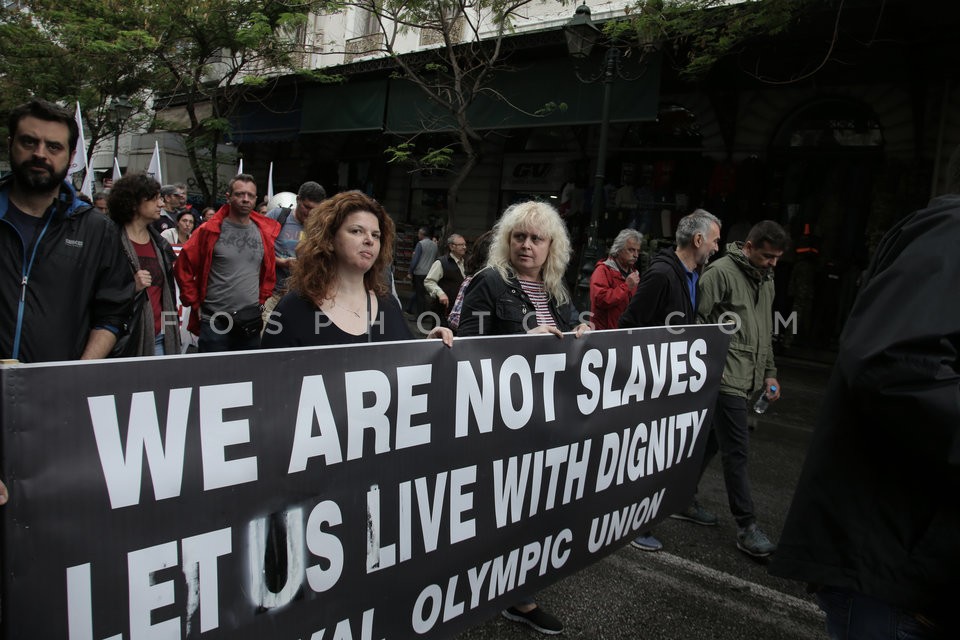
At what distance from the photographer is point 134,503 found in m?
1.39

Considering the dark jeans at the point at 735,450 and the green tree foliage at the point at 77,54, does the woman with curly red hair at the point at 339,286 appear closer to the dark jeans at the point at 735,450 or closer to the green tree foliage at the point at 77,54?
the dark jeans at the point at 735,450

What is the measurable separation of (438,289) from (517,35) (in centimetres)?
646

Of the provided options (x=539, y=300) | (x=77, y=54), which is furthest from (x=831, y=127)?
(x=77, y=54)

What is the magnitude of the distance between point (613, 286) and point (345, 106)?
1216 cm

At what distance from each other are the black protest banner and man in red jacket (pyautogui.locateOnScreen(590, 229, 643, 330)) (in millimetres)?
2515

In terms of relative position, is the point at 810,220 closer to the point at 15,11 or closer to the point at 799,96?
the point at 799,96

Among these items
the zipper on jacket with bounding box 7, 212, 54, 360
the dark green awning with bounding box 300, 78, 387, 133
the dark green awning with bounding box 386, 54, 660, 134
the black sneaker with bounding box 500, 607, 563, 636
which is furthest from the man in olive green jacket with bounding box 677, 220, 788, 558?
the dark green awning with bounding box 300, 78, 387, 133

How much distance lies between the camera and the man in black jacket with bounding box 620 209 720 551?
3.89 metres

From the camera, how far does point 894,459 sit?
4.69 ft

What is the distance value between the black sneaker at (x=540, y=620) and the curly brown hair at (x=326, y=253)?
1.54 meters

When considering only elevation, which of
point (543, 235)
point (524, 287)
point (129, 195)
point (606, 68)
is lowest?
point (524, 287)

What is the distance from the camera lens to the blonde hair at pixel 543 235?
318cm

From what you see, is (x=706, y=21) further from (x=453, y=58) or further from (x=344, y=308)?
(x=344, y=308)

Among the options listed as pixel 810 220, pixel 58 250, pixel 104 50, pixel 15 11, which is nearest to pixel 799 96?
pixel 810 220
